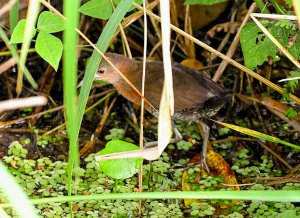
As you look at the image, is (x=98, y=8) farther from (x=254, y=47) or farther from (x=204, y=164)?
(x=204, y=164)

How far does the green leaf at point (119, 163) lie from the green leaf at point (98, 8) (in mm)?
491

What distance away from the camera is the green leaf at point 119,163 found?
2.26 m

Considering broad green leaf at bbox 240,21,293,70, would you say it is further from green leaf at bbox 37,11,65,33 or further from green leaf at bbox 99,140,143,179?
green leaf at bbox 37,11,65,33

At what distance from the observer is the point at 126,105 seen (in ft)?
11.3

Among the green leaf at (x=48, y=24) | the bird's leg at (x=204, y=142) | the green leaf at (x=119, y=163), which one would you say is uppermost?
the green leaf at (x=48, y=24)

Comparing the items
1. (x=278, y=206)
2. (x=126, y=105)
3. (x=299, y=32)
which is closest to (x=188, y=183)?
(x=278, y=206)

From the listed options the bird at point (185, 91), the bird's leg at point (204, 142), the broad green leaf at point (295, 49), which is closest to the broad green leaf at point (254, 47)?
the broad green leaf at point (295, 49)

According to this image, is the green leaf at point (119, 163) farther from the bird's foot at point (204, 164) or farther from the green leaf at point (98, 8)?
the bird's foot at point (204, 164)

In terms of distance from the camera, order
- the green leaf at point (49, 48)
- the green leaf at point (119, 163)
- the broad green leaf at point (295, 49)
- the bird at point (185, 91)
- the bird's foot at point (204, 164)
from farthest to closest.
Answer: the bird's foot at point (204, 164)
the bird at point (185, 91)
the broad green leaf at point (295, 49)
the green leaf at point (119, 163)
the green leaf at point (49, 48)

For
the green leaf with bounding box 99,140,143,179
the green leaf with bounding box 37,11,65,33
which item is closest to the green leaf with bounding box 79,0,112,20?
the green leaf with bounding box 37,11,65,33

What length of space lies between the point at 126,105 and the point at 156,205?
2.73 ft

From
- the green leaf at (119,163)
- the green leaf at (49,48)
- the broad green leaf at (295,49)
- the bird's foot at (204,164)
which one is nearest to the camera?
the green leaf at (49,48)

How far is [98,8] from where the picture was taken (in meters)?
2.38

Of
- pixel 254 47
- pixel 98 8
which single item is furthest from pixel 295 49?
pixel 98 8
